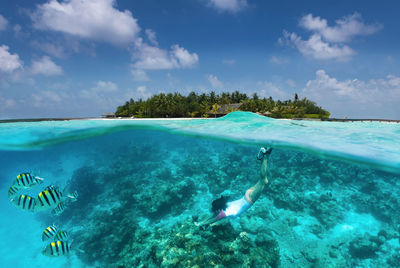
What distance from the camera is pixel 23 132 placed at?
36.8ft

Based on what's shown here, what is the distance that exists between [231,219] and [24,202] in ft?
25.0

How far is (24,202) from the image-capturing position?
484 cm

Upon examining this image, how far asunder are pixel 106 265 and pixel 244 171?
37.1 feet

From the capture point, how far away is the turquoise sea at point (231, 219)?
25.7 feet

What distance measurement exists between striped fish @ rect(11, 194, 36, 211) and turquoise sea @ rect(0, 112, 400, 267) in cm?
301

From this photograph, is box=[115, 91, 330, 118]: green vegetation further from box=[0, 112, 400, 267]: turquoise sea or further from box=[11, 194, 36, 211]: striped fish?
box=[11, 194, 36, 211]: striped fish

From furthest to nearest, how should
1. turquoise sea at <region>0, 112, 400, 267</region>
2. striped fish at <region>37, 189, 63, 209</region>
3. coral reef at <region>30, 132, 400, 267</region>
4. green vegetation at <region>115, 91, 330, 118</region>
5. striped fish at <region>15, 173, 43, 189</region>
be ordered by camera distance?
green vegetation at <region>115, 91, 330, 118</region>, turquoise sea at <region>0, 112, 400, 267</region>, coral reef at <region>30, 132, 400, 267</region>, striped fish at <region>15, 173, 43, 189</region>, striped fish at <region>37, 189, 63, 209</region>

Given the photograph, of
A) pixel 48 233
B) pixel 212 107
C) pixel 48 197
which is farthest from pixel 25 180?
pixel 212 107

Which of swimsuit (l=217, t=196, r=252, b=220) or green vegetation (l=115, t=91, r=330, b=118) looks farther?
green vegetation (l=115, t=91, r=330, b=118)

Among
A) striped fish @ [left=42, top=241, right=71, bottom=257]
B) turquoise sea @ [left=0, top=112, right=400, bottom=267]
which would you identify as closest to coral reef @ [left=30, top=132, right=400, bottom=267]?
turquoise sea @ [left=0, top=112, right=400, bottom=267]

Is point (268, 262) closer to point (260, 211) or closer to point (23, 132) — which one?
point (260, 211)

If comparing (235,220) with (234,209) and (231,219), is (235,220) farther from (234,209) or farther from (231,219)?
(234,209)

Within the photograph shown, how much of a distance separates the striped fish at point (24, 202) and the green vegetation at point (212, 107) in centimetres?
4685

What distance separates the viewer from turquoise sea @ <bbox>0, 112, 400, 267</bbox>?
25.7 ft
